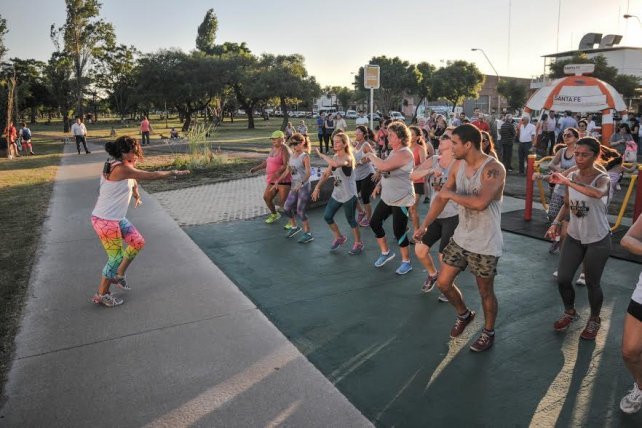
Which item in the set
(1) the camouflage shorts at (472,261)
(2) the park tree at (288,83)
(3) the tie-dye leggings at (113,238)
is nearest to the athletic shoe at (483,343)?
(1) the camouflage shorts at (472,261)

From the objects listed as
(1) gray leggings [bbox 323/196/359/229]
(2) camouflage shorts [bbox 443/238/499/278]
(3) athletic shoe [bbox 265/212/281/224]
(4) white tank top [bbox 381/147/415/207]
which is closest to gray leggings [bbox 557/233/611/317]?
(2) camouflage shorts [bbox 443/238/499/278]

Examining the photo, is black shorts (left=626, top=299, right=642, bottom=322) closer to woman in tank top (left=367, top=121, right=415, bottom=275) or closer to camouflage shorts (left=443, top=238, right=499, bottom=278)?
camouflage shorts (left=443, top=238, right=499, bottom=278)

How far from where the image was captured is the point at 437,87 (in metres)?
66.2

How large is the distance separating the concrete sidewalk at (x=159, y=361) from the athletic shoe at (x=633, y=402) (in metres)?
1.62

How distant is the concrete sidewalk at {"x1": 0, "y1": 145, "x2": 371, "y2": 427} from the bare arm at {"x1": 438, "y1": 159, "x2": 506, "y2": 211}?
1.61 meters

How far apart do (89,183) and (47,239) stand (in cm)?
653

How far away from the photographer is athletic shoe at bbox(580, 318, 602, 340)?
409 cm

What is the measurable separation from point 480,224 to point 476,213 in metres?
0.09

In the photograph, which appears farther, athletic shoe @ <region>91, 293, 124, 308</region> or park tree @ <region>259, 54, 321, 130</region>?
park tree @ <region>259, 54, 321, 130</region>

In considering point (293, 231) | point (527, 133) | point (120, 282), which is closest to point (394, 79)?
point (527, 133)

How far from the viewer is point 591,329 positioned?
4102 mm

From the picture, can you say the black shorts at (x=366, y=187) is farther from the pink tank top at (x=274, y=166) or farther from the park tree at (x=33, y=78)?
the park tree at (x=33, y=78)

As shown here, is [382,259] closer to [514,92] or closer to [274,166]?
[274,166]

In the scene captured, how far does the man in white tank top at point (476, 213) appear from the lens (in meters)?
3.56
